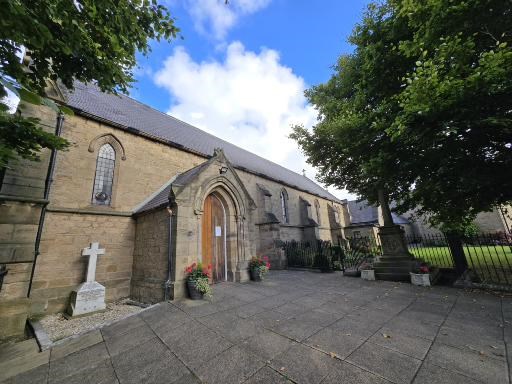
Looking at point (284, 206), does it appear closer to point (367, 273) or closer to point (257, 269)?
point (367, 273)

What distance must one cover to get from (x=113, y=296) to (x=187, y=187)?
17.8ft

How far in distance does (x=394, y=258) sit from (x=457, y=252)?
238 cm

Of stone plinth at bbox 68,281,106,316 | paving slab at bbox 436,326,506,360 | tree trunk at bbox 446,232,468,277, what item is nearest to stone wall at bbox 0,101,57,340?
stone plinth at bbox 68,281,106,316

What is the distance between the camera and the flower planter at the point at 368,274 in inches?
355

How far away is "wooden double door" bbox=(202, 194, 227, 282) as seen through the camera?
8.90 metres

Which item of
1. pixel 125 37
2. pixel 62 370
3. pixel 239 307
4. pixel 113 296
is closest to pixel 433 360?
pixel 239 307

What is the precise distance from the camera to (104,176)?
9.27 metres

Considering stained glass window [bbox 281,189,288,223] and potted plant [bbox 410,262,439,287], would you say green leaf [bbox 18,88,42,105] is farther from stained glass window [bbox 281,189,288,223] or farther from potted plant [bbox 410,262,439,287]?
stained glass window [bbox 281,189,288,223]

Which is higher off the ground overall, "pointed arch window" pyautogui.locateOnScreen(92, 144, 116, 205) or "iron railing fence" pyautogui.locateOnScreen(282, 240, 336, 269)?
"pointed arch window" pyautogui.locateOnScreen(92, 144, 116, 205)

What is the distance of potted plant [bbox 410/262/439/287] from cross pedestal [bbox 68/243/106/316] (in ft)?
36.9

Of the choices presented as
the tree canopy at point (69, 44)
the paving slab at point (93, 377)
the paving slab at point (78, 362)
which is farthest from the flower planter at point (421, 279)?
the tree canopy at point (69, 44)

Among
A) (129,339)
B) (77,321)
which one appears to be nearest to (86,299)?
(77,321)

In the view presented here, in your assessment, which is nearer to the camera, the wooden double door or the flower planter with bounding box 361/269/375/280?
the wooden double door

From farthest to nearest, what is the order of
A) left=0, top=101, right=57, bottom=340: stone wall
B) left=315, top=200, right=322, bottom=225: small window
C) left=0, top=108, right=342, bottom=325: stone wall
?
left=315, top=200, right=322, bottom=225: small window
left=0, top=108, right=342, bottom=325: stone wall
left=0, top=101, right=57, bottom=340: stone wall
